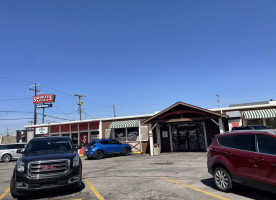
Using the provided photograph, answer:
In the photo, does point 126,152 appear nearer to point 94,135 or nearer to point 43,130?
point 94,135

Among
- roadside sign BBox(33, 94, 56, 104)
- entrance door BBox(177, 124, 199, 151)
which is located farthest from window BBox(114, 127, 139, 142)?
roadside sign BBox(33, 94, 56, 104)

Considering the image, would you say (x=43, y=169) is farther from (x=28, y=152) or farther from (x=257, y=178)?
(x=257, y=178)

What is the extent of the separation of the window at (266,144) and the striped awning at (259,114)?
1362 centimetres

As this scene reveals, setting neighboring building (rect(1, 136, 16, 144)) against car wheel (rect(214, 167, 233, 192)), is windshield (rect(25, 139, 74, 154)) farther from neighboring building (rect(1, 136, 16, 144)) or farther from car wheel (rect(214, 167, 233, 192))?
neighboring building (rect(1, 136, 16, 144))

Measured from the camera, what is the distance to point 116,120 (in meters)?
23.5

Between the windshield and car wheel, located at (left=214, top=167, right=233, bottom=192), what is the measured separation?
4783 millimetres

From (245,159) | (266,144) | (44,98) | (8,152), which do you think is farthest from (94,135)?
(266,144)

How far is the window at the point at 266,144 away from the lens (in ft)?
16.2

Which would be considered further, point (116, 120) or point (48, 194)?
point (116, 120)

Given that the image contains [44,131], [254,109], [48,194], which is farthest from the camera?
[44,131]

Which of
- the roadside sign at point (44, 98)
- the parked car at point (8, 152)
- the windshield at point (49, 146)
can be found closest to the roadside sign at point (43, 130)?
the parked car at point (8, 152)

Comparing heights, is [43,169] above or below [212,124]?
below

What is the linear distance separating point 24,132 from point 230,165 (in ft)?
113

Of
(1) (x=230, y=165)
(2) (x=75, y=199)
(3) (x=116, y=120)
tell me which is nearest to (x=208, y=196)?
(1) (x=230, y=165)
